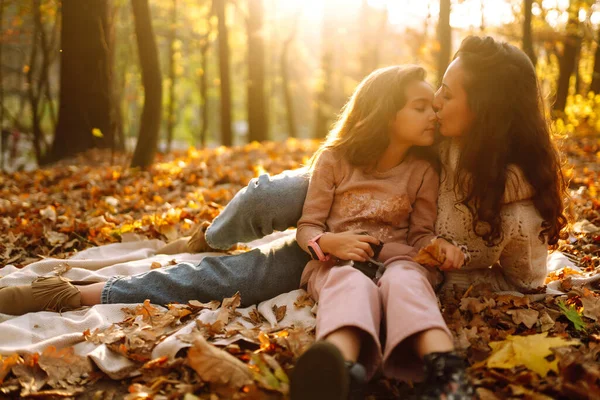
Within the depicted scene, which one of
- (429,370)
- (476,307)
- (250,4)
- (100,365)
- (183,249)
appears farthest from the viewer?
(250,4)

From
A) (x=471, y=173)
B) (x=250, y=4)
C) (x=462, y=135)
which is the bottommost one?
(x=471, y=173)

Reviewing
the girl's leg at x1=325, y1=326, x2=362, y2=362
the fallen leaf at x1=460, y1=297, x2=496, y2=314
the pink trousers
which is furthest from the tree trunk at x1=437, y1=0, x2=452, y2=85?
the girl's leg at x1=325, y1=326, x2=362, y2=362

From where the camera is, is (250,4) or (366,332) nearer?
(366,332)

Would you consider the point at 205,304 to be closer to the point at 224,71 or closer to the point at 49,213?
the point at 49,213

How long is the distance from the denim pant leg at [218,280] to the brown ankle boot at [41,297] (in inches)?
7.7

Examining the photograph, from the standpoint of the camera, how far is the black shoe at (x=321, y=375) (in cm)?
194

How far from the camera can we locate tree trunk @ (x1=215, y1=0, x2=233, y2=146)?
1224 centimetres

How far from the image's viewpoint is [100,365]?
2.45 m

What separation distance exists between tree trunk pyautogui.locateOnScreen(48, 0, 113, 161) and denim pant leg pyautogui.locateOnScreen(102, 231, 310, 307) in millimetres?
5948

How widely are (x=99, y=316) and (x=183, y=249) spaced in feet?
3.91

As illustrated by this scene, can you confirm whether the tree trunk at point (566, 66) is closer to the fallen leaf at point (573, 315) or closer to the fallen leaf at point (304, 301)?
the fallen leaf at point (573, 315)

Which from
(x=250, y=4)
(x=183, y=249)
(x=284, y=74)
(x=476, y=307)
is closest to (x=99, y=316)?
(x=183, y=249)

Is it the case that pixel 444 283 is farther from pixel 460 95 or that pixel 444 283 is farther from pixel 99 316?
pixel 99 316

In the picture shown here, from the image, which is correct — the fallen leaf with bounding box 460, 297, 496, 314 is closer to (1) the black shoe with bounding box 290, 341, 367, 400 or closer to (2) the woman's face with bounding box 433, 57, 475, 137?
(2) the woman's face with bounding box 433, 57, 475, 137
